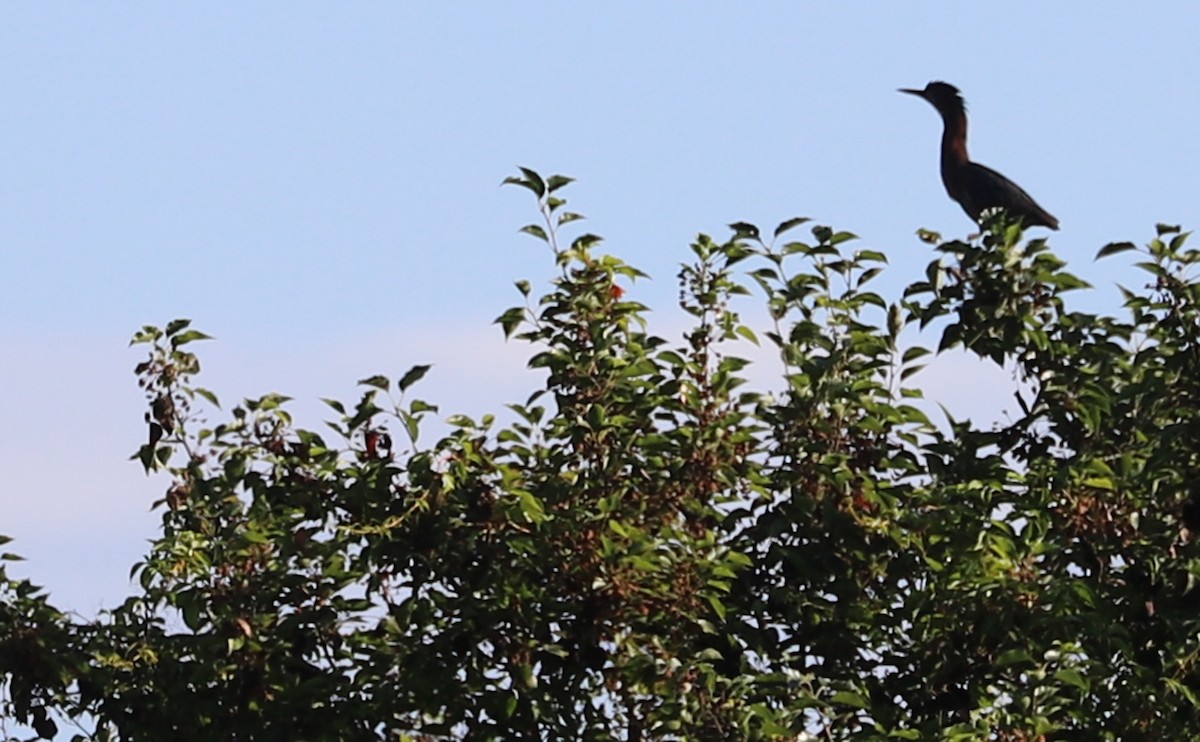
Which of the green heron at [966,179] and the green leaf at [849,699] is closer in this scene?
the green leaf at [849,699]

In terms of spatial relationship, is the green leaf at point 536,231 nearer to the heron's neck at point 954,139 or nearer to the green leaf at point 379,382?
the green leaf at point 379,382

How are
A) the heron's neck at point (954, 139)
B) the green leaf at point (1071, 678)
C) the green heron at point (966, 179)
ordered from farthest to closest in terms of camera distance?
1. the heron's neck at point (954, 139)
2. the green heron at point (966, 179)
3. the green leaf at point (1071, 678)

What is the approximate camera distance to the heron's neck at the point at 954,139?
14711 millimetres

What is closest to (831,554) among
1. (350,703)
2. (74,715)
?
(350,703)

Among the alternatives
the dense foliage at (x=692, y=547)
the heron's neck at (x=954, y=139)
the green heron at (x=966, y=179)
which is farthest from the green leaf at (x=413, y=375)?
the heron's neck at (x=954, y=139)

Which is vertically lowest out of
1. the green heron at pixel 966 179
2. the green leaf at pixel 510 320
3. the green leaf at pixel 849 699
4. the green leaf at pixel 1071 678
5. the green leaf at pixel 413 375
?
the green leaf at pixel 849 699

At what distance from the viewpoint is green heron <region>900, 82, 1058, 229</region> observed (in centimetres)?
1406

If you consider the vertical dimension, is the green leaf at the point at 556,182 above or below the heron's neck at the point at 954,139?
below

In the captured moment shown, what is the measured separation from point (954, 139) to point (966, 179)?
58 cm

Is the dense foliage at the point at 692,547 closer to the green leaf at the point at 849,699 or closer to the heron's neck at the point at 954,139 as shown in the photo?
the green leaf at the point at 849,699

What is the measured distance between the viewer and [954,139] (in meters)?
14.9

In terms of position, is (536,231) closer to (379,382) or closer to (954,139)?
(379,382)

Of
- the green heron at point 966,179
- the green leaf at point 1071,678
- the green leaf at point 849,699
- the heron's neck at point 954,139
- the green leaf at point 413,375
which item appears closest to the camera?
the green leaf at point 849,699

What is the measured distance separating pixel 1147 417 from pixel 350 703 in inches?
124
